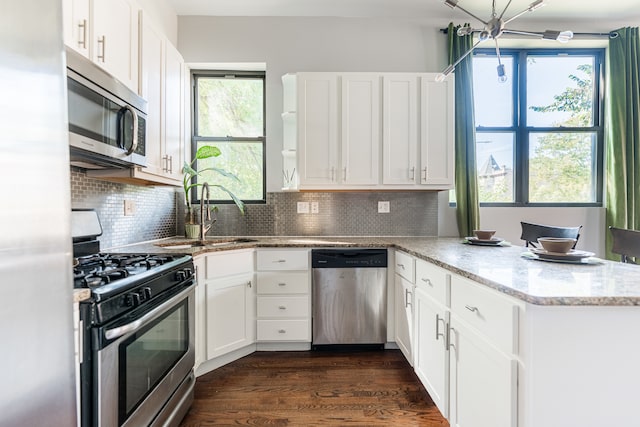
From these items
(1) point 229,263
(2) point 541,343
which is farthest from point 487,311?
(1) point 229,263

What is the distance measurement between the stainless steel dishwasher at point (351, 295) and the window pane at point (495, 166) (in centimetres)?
149

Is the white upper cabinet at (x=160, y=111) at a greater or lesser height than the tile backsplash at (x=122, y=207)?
greater

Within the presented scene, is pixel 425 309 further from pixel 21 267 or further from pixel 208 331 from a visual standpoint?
pixel 21 267

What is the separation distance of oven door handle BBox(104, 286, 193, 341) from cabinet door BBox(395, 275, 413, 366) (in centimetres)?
146

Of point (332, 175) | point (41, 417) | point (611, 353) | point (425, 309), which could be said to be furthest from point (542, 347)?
point (332, 175)

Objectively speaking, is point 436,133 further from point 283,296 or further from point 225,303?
point 225,303

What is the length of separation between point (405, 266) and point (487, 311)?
1087 millimetres

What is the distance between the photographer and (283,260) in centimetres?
254

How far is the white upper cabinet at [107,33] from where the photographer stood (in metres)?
1.47

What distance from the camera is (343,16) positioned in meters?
3.06

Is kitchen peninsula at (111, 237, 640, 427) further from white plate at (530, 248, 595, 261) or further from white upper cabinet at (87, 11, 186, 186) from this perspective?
white upper cabinet at (87, 11, 186, 186)

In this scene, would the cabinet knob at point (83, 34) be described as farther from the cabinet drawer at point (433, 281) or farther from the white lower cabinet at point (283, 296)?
the cabinet drawer at point (433, 281)

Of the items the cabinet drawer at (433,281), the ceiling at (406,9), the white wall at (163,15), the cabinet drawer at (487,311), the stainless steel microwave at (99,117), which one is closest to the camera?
the cabinet drawer at (487,311)

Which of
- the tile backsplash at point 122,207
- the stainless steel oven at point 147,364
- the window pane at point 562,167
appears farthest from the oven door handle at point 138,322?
the window pane at point 562,167
